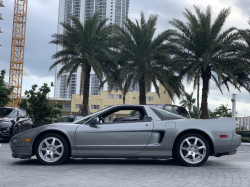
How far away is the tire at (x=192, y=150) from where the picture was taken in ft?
22.0

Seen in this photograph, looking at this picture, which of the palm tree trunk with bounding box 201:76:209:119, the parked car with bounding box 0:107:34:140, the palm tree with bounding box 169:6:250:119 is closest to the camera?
the parked car with bounding box 0:107:34:140

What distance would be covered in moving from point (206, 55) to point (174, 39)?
2.99m

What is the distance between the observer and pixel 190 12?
72.3 ft

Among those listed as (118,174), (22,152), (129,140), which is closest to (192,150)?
(129,140)

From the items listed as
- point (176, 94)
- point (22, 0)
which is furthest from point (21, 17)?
point (176, 94)

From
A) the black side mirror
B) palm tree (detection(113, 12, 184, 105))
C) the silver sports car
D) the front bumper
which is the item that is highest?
palm tree (detection(113, 12, 184, 105))

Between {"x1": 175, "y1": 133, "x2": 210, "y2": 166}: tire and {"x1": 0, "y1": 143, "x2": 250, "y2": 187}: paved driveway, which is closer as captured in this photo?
{"x1": 0, "y1": 143, "x2": 250, "y2": 187}: paved driveway

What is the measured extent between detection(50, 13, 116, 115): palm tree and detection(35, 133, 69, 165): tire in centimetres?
1707

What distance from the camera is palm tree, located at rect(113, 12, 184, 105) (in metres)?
23.0

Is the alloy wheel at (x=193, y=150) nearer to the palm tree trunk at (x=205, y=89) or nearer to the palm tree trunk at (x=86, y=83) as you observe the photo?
the palm tree trunk at (x=205, y=89)

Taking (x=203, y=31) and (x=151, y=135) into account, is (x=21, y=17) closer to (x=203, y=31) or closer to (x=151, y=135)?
(x=203, y=31)

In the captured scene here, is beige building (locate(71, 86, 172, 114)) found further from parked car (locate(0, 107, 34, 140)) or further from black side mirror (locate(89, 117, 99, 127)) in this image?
black side mirror (locate(89, 117, 99, 127))

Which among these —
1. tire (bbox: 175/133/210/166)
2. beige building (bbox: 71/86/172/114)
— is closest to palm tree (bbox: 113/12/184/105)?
tire (bbox: 175/133/210/166)

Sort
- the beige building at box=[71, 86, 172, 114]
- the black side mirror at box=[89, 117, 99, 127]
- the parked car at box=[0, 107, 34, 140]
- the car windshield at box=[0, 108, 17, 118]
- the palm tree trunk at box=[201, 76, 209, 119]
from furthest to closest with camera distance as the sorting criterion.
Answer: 1. the beige building at box=[71, 86, 172, 114]
2. the palm tree trunk at box=[201, 76, 209, 119]
3. the car windshield at box=[0, 108, 17, 118]
4. the parked car at box=[0, 107, 34, 140]
5. the black side mirror at box=[89, 117, 99, 127]
